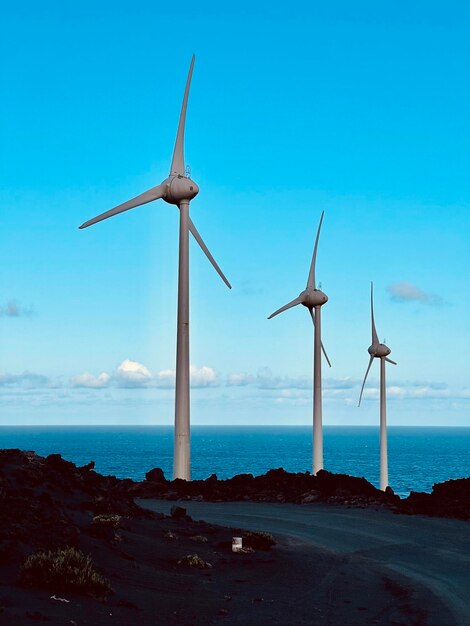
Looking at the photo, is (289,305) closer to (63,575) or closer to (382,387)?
(382,387)

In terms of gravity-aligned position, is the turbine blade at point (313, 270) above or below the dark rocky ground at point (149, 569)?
above

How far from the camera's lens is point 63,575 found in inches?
627

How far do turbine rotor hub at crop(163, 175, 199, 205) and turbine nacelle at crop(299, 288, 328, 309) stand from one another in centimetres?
1493

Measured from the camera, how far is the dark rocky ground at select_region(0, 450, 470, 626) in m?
15.3

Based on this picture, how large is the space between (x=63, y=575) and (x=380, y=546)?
1454 centimetres

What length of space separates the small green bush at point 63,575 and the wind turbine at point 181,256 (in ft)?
76.8

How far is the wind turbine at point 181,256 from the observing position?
40.5 metres

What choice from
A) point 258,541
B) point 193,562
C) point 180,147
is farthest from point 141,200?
point 193,562

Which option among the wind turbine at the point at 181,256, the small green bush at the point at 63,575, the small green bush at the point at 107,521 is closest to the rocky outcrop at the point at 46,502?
the small green bush at the point at 107,521

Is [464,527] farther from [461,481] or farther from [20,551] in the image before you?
[20,551]

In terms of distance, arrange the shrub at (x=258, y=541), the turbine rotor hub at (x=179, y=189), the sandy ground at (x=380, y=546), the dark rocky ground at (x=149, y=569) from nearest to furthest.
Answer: the dark rocky ground at (x=149, y=569)
the sandy ground at (x=380, y=546)
the shrub at (x=258, y=541)
the turbine rotor hub at (x=179, y=189)

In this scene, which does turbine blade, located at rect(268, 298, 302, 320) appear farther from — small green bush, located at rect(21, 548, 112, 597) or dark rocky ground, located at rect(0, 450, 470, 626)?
small green bush, located at rect(21, 548, 112, 597)

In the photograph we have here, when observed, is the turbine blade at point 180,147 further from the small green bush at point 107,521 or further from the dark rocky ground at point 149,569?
the small green bush at point 107,521

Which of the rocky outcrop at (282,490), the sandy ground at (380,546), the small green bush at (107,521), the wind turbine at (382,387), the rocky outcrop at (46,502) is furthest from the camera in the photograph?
the wind turbine at (382,387)
